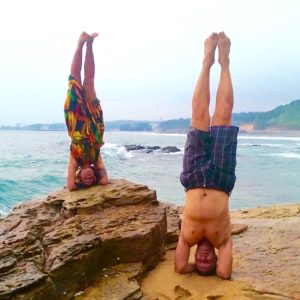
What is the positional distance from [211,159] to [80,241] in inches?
70.2

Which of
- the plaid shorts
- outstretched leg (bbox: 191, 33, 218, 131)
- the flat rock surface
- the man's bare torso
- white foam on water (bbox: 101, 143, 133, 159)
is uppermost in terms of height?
outstretched leg (bbox: 191, 33, 218, 131)

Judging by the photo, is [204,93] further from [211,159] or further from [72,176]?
[72,176]

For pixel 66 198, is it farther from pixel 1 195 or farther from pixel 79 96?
pixel 1 195

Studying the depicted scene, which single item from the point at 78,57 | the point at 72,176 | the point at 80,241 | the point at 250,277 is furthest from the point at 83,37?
the point at 250,277

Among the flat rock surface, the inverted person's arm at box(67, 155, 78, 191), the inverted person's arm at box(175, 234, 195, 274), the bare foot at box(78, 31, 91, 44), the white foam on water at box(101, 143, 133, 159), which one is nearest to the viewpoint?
the flat rock surface

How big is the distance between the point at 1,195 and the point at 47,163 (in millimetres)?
12257

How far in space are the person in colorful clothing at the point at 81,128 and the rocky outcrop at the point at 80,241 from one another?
1.49ft

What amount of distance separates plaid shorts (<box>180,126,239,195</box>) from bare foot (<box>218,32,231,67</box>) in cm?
85

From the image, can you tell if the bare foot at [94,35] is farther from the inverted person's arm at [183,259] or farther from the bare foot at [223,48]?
the inverted person's arm at [183,259]

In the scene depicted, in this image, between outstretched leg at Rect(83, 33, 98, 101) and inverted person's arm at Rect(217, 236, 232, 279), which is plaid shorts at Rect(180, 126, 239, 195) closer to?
inverted person's arm at Rect(217, 236, 232, 279)

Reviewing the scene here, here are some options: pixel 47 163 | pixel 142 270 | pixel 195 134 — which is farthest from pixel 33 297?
pixel 47 163

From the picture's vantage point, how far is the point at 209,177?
16.0 ft

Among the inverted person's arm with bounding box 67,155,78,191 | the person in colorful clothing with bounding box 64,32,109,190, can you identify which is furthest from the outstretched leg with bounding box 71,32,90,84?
the inverted person's arm with bounding box 67,155,78,191

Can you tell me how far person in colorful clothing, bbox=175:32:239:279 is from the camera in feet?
15.8
